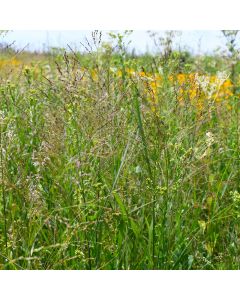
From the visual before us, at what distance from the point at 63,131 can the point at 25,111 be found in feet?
2.12

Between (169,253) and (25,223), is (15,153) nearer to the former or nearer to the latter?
(25,223)

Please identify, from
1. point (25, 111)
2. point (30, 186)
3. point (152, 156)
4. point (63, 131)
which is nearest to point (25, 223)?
point (30, 186)

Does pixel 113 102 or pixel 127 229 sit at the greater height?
pixel 113 102

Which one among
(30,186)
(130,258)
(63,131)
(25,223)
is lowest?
(130,258)

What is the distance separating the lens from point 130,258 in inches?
84.7

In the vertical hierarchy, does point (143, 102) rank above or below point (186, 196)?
above

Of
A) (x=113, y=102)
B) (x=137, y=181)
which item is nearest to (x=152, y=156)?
(x=137, y=181)

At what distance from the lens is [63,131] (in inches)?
81.8
